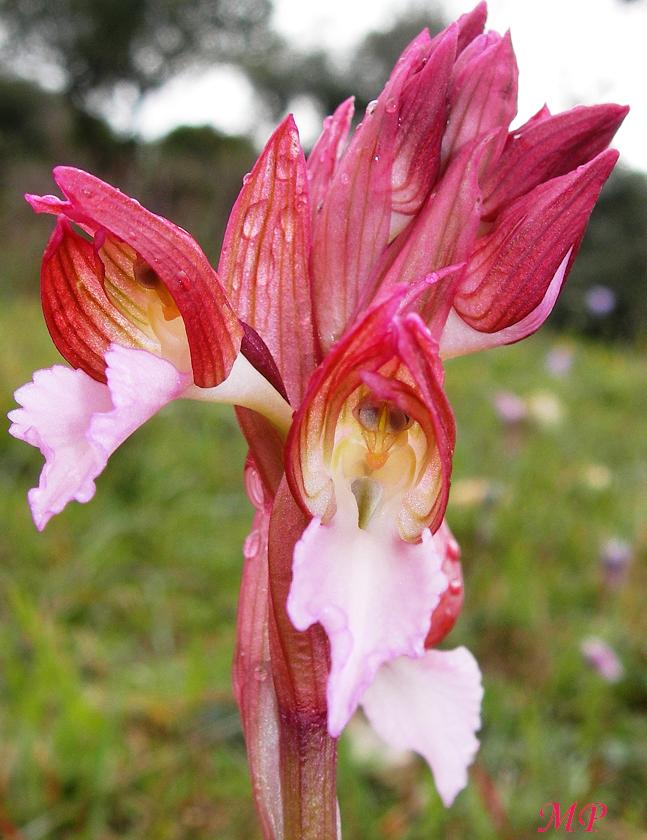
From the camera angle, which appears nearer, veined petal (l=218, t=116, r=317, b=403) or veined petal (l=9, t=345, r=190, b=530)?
veined petal (l=9, t=345, r=190, b=530)

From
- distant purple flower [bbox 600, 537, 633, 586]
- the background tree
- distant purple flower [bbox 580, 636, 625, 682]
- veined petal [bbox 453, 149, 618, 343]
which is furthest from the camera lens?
the background tree

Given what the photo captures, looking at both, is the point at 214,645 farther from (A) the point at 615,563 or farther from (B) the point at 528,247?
(B) the point at 528,247

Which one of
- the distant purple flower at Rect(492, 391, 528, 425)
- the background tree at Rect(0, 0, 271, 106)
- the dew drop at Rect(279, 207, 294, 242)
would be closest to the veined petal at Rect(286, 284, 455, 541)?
the dew drop at Rect(279, 207, 294, 242)

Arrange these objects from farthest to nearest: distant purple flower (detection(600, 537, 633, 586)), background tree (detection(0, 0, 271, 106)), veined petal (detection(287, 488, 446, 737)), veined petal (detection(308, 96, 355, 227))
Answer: background tree (detection(0, 0, 271, 106)), distant purple flower (detection(600, 537, 633, 586)), veined petal (detection(308, 96, 355, 227)), veined petal (detection(287, 488, 446, 737))

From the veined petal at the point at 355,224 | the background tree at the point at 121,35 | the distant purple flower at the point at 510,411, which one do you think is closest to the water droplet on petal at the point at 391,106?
the veined petal at the point at 355,224

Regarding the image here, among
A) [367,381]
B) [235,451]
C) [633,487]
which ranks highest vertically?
[235,451]

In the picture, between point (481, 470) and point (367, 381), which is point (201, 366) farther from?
point (481, 470)

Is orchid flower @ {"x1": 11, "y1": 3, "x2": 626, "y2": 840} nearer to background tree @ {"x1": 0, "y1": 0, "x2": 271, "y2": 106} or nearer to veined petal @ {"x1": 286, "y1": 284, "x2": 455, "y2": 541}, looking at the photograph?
veined petal @ {"x1": 286, "y1": 284, "x2": 455, "y2": 541}

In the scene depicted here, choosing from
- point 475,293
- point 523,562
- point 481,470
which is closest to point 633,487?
point 481,470
